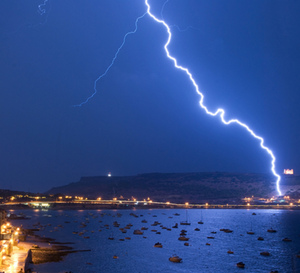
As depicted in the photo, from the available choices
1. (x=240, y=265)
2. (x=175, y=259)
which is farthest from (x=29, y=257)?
(x=240, y=265)

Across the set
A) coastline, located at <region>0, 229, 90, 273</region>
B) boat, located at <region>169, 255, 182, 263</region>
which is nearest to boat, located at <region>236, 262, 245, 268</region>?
boat, located at <region>169, 255, 182, 263</region>

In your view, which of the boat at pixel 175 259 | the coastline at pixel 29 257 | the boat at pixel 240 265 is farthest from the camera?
the boat at pixel 175 259

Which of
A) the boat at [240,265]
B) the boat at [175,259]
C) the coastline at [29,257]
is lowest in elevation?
the boat at [240,265]

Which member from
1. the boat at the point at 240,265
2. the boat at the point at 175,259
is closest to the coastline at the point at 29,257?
the boat at the point at 175,259

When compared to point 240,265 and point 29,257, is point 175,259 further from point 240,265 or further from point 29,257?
point 29,257

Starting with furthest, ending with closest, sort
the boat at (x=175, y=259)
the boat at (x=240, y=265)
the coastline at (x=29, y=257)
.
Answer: the boat at (x=175, y=259) → the boat at (x=240, y=265) → the coastline at (x=29, y=257)

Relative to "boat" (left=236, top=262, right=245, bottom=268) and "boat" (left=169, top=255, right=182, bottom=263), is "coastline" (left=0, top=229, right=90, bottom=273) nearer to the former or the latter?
"boat" (left=169, top=255, right=182, bottom=263)

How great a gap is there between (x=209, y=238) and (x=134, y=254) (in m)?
19.7

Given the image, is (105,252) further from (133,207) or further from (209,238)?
(133,207)

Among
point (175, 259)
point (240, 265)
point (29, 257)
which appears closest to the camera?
point (29, 257)

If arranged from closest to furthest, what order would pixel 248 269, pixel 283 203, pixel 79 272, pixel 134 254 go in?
pixel 79 272 < pixel 248 269 < pixel 134 254 < pixel 283 203

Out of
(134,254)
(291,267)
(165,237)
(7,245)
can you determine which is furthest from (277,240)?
(7,245)

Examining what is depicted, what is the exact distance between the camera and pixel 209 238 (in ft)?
186

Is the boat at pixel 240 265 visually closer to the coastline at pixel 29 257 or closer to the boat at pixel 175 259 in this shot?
the boat at pixel 175 259
